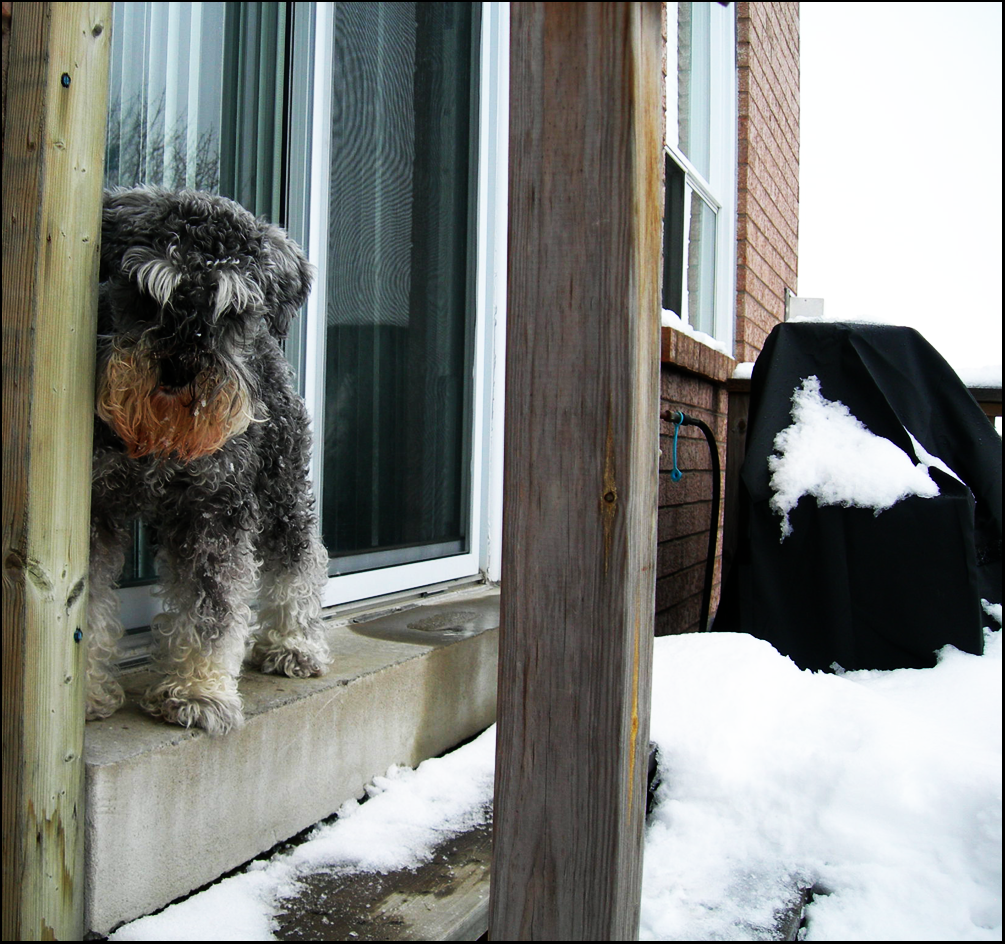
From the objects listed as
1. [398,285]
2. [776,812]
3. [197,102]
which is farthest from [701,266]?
[776,812]

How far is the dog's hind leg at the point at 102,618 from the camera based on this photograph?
1.96m

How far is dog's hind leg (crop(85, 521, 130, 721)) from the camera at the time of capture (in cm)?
196

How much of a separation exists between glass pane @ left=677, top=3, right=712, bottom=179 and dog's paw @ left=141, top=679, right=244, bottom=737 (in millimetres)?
4641

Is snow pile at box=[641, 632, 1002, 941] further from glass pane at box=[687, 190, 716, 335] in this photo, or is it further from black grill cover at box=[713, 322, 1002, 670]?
glass pane at box=[687, 190, 716, 335]

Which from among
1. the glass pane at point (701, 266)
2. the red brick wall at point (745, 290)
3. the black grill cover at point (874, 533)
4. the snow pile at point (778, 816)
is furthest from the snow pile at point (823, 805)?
the glass pane at point (701, 266)

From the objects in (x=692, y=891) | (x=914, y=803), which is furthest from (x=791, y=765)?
(x=692, y=891)

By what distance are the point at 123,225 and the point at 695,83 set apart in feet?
15.6

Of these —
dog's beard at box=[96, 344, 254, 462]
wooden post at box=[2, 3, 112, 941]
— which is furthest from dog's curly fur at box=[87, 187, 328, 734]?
wooden post at box=[2, 3, 112, 941]

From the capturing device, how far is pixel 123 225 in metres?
1.89

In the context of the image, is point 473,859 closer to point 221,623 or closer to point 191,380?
point 221,623

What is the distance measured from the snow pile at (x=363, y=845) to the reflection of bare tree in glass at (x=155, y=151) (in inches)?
77.2

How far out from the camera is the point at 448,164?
3.97 metres

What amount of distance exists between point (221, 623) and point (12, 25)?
4.47 ft

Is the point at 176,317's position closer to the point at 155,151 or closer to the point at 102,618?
the point at 102,618
